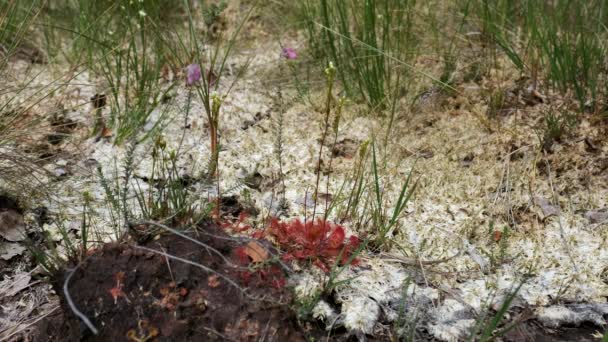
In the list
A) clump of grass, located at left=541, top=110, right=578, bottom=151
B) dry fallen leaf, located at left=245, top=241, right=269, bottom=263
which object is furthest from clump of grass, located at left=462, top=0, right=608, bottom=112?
dry fallen leaf, located at left=245, top=241, right=269, bottom=263

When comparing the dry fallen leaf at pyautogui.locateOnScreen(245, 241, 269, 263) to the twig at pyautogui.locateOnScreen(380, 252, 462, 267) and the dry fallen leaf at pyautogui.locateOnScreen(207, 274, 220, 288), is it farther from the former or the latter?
the twig at pyautogui.locateOnScreen(380, 252, 462, 267)

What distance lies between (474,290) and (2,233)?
6.41ft

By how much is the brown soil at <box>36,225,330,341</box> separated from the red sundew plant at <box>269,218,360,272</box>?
9.2 inches

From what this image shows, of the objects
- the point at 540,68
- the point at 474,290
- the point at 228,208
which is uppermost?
the point at 540,68

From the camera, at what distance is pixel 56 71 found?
381cm

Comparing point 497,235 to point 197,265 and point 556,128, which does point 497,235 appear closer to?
point 556,128

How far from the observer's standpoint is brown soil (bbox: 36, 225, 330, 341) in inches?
74.4

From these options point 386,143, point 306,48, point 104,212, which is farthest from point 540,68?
point 104,212

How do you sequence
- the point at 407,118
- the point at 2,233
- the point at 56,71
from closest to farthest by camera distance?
the point at 2,233, the point at 407,118, the point at 56,71

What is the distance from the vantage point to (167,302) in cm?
192

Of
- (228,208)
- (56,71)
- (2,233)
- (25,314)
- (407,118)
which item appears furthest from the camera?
(56,71)

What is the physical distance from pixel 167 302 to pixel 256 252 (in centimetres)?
36

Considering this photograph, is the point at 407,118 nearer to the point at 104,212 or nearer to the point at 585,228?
the point at 585,228

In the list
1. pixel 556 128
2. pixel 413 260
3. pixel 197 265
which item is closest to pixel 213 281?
pixel 197 265
